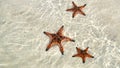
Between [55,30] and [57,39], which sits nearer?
[57,39]

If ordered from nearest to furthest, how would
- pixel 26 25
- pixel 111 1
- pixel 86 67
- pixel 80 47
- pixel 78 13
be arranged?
pixel 86 67, pixel 80 47, pixel 26 25, pixel 78 13, pixel 111 1

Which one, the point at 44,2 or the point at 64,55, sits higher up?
the point at 44,2

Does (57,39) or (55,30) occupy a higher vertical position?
(57,39)

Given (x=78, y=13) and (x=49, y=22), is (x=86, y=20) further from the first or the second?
(x=49, y=22)

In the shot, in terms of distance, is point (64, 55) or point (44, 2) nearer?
point (64, 55)

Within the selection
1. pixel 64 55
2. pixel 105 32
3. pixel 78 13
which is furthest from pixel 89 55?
pixel 78 13

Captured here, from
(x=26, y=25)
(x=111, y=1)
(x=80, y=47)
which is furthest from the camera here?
(x=111, y=1)

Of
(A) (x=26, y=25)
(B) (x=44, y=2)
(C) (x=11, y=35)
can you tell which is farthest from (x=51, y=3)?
(C) (x=11, y=35)
